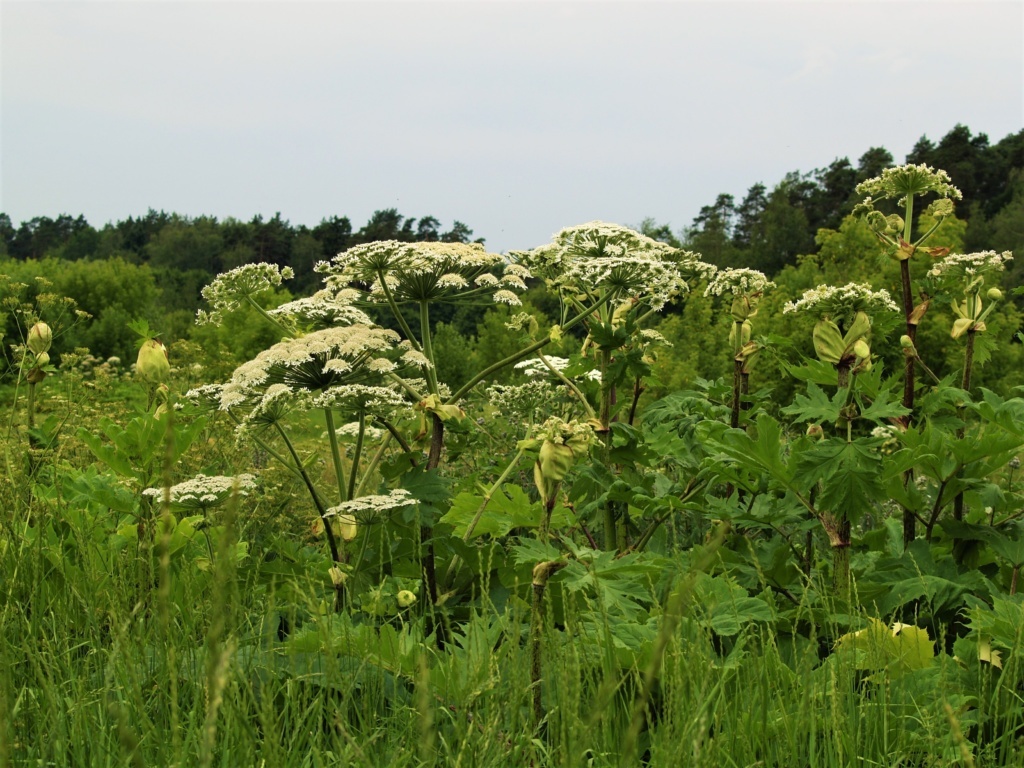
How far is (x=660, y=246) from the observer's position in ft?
12.6

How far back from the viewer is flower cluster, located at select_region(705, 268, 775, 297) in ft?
12.9

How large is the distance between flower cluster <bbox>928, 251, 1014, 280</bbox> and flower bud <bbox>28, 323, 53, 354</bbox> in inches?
151

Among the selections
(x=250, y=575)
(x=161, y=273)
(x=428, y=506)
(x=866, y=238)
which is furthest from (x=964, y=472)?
(x=161, y=273)

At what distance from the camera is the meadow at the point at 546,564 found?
1.81 metres

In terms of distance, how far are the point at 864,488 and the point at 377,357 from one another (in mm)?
1782

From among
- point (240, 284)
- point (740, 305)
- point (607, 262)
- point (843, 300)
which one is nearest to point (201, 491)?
point (240, 284)

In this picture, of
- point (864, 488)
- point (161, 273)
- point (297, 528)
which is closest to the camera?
point (864, 488)

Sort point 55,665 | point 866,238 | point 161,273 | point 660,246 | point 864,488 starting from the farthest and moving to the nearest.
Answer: point 161,273
point 866,238
point 660,246
point 864,488
point 55,665

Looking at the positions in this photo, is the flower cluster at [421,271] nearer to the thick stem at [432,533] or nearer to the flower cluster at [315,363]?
the flower cluster at [315,363]

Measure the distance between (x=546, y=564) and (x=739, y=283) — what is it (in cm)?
258

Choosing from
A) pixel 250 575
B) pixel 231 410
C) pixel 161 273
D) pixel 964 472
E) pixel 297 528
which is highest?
pixel 161 273

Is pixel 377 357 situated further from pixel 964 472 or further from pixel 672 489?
→ pixel 964 472

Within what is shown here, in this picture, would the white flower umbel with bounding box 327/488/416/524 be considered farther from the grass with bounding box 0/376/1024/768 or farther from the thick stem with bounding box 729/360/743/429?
the thick stem with bounding box 729/360/743/429

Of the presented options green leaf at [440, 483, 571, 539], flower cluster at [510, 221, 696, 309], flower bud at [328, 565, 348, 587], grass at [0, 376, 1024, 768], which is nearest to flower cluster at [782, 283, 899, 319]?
flower cluster at [510, 221, 696, 309]
